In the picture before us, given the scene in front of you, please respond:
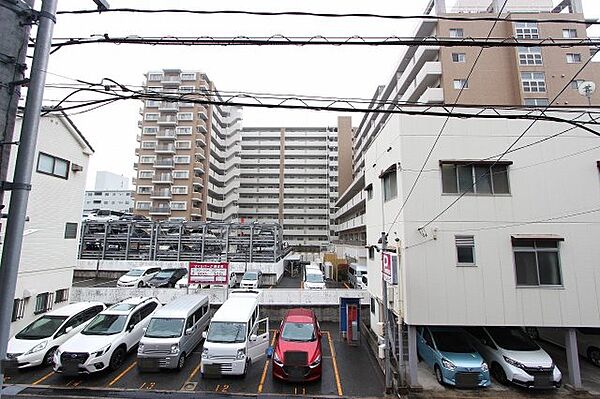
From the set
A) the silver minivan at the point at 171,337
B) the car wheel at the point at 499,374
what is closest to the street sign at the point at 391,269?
the car wheel at the point at 499,374

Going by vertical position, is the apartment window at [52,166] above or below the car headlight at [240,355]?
above

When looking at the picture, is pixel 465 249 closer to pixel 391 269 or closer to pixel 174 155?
pixel 391 269

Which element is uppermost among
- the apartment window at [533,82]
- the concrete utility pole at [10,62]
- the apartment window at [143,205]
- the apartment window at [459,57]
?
the apartment window at [459,57]

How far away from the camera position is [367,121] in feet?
151

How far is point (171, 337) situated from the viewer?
998 cm

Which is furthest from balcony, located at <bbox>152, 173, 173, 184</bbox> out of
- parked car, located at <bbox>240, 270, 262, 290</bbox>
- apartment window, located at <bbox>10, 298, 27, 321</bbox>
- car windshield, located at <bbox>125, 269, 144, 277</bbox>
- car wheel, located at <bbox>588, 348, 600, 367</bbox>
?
car wheel, located at <bbox>588, 348, 600, 367</bbox>

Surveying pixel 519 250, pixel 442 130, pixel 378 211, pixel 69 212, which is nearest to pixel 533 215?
pixel 519 250

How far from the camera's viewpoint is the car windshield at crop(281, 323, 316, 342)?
33.0 ft

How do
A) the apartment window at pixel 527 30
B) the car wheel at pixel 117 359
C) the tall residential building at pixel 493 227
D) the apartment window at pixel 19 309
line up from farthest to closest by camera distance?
the apartment window at pixel 527 30 < the apartment window at pixel 19 309 < the car wheel at pixel 117 359 < the tall residential building at pixel 493 227

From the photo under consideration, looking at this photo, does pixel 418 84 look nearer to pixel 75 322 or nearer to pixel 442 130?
pixel 442 130

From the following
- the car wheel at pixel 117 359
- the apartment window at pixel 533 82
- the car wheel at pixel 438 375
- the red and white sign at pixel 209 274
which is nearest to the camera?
the car wheel at pixel 438 375

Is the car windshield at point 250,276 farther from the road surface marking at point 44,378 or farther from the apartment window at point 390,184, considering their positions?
the apartment window at point 390,184

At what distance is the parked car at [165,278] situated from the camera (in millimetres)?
21734

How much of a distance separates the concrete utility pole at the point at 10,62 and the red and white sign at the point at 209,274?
13623 mm
